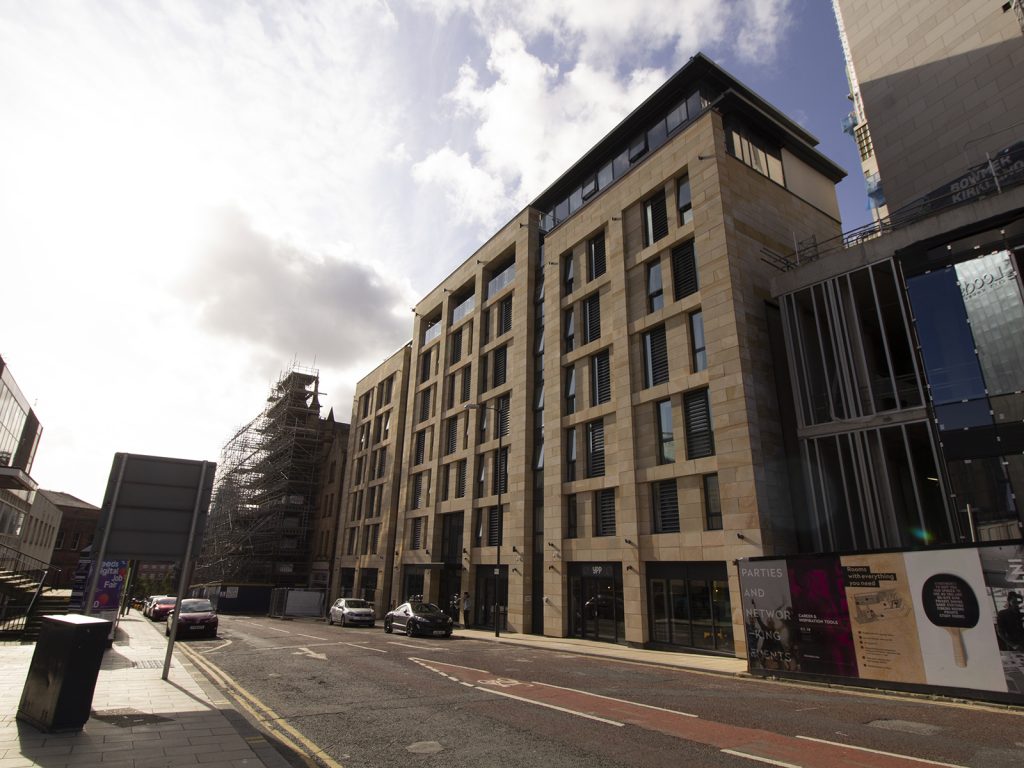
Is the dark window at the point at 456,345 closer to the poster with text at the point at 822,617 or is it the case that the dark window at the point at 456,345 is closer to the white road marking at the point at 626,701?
the poster with text at the point at 822,617

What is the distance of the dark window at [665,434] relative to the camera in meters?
22.7

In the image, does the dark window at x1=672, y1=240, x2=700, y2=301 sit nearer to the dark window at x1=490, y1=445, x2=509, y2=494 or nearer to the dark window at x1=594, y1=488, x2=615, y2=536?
the dark window at x1=594, y1=488, x2=615, y2=536

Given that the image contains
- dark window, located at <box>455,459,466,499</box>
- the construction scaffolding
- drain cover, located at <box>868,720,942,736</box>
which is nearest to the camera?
drain cover, located at <box>868,720,942,736</box>

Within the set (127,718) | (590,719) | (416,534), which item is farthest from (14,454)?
(590,719)

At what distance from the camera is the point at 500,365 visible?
36.1 meters

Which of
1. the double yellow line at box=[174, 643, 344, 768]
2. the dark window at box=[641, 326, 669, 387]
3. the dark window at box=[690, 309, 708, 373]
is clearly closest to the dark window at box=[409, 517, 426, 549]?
the dark window at box=[641, 326, 669, 387]

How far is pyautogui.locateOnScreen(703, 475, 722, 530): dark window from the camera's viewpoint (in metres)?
20.5

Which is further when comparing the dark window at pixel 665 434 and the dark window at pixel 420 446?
the dark window at pixel 420 446

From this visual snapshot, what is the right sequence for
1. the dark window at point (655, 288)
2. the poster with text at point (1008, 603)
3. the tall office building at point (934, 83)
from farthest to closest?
the dark window at point (655, 288), the tall office building at point (934, 83), the poster with text at point (1008, 603)

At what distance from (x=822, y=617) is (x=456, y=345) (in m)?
32.7

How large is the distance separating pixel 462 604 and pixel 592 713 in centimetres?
2468

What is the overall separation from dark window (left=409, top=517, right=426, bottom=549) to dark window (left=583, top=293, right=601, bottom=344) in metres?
19.6

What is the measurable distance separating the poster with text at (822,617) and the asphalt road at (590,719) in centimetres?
76

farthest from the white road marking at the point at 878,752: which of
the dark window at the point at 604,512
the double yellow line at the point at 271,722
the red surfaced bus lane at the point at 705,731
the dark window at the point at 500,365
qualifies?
the dark window at the point at 500,365
